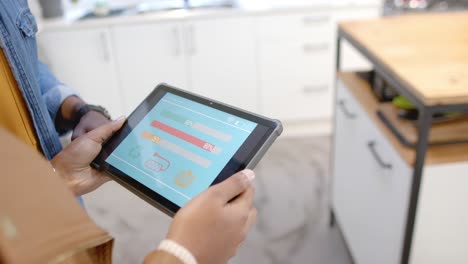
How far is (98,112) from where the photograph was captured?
947mm

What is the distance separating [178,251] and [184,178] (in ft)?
0.61

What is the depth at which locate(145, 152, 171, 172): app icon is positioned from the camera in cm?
75

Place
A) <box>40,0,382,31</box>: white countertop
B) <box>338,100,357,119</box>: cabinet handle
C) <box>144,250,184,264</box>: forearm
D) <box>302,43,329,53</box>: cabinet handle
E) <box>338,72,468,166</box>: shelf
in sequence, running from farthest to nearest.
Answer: <box>302,43,329,53</box>: cabinet handle
<box>40,0,382,31</box>: white countertop
<box>338,100,357,119</box>: cabinet handle
<box>338,72,468,166</box>: shelf
<box>144,250,184,264</box>: forearm

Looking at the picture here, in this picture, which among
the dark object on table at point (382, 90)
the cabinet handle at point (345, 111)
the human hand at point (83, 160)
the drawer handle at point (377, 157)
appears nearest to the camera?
the human hand at point (83, 160)

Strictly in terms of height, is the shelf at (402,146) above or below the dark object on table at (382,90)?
below

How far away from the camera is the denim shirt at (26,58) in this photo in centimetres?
72

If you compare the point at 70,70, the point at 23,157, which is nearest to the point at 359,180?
the point at 23,157

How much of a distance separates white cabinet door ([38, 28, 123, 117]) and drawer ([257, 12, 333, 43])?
865 mm

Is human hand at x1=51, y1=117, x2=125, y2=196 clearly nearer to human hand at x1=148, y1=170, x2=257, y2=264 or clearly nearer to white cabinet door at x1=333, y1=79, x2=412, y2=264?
human hand at x1=148, y1=170, x2=257, y2=264


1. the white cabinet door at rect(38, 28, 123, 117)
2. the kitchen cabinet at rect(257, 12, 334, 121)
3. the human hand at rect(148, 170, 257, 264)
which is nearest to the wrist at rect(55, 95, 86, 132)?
the human hand at rect(148, 170, 257, 264)

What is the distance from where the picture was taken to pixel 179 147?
757 millimetres

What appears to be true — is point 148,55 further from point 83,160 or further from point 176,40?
point 83,160

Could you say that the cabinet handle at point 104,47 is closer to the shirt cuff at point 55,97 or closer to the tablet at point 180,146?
the shirt cuff at point 55,97

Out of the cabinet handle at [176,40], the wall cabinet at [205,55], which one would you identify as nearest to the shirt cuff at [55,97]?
the wall cabinet at [205,55]
